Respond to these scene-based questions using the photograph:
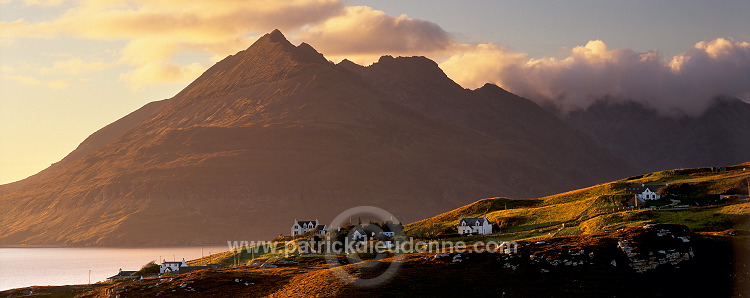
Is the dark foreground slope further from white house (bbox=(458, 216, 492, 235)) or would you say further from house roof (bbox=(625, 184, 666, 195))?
house roof (bbox=(625, 184, 666, 195))

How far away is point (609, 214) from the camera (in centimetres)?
13725

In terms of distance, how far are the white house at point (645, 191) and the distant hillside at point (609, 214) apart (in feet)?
7.60

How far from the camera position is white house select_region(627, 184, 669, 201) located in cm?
15738

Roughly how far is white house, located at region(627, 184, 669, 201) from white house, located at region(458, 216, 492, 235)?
3164 cm

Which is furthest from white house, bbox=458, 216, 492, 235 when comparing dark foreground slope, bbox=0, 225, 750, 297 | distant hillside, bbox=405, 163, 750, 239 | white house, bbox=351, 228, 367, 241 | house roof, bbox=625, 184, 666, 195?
dark foreground slope, bbox=0, 225, 750, 297

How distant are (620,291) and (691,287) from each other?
7.91 meters

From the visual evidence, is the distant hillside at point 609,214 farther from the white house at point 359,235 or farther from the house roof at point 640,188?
the white house at point 359,235

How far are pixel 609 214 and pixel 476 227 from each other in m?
31.1

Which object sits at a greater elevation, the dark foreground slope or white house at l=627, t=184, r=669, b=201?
white house at l=627, t=184, r=669, b=201

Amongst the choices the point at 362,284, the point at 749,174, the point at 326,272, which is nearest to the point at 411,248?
the point at 326,272

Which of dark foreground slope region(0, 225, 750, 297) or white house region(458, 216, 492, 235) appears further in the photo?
white house region(458, 216, 492, 235)

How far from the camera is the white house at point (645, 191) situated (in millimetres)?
157375

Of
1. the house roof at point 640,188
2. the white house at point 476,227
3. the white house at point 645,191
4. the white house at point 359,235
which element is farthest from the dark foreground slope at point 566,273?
the white house at point 359,235

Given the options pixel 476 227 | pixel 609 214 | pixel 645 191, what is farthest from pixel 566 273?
pixel 645 191
